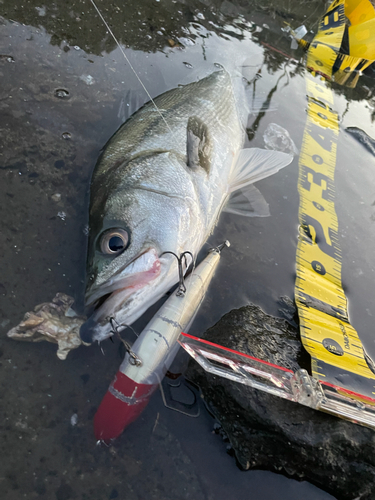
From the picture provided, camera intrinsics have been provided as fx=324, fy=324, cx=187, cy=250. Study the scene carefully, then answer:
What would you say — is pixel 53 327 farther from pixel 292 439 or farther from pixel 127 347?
A: pixel 292 439

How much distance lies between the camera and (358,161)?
3855mm

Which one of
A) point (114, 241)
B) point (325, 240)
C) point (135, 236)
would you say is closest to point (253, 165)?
point (325, 240)

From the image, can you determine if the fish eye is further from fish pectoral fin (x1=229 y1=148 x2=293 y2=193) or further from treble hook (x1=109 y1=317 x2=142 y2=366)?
fish pectoral fin (x1=229 y1=148 x2=293 y2=193)

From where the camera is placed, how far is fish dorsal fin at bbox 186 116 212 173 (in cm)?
260

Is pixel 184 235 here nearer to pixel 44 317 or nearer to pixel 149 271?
pixel 149 271

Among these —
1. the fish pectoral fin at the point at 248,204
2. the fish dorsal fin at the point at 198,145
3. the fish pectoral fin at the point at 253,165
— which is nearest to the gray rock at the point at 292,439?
the fish pectoral fin at the point at 248,204

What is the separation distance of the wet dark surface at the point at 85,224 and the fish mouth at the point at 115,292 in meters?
0.23

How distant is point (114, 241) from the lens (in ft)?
6.63

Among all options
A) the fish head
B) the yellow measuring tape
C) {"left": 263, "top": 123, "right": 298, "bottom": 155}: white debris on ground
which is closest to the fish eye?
the fish head

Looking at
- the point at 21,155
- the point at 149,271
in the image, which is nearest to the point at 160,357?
the point at 149,271

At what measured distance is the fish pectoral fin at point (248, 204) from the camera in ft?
9.39

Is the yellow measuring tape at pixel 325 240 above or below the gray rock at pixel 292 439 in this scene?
above

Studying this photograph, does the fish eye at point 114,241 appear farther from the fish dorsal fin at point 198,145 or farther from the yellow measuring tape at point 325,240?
the yellow measuring tape at point 325,240

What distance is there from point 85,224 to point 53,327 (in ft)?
2.75
